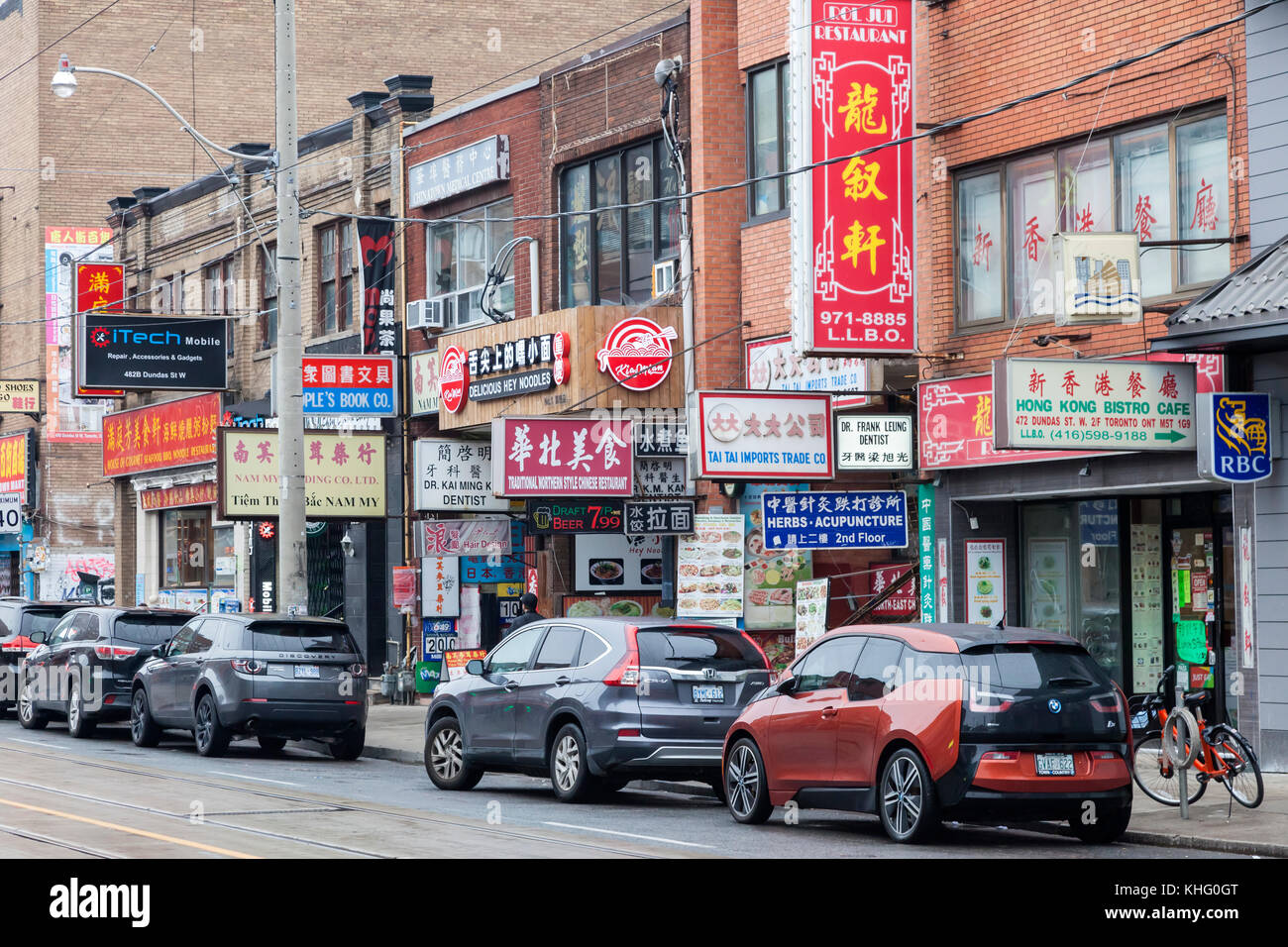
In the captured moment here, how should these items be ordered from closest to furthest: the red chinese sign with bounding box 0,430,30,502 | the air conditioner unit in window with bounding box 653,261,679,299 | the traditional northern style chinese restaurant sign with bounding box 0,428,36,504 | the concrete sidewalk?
the concrete sidewalk → the air conditioner unit in window with bounding box 653,261,679,299 → the traditional northern style chinese restaurant sign with bounding box 0,428,36,504 → the red chinese sign with bounding box 0,430,30,502

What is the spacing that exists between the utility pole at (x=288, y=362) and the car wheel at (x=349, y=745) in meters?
2.82

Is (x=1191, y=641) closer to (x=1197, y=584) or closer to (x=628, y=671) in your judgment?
(x=1197, y=584)

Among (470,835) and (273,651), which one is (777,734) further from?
(273,651)

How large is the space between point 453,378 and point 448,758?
10.3m

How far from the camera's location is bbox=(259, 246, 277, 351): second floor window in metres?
36.2

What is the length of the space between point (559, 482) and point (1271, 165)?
32.2ft

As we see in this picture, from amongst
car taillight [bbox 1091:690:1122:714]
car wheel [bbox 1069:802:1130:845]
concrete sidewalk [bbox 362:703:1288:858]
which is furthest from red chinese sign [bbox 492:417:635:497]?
car taillight [bbox 1091:690:1122:714]

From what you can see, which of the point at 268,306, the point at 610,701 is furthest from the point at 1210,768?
the point at 268,306

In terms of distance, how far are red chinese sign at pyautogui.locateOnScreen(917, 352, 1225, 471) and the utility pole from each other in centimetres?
842

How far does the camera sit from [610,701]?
16.0 m

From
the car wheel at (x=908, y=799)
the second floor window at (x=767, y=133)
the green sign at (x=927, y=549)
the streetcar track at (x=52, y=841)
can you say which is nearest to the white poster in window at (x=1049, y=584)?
the green sign at (x=927, y=549)

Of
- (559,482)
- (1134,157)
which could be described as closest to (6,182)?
(559,482)

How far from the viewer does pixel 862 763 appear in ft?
44.7

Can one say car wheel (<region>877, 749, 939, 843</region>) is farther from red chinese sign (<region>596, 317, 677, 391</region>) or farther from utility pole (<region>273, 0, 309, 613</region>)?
utility pole (<region>273, 0, 309, 613</region>)
